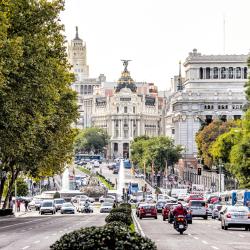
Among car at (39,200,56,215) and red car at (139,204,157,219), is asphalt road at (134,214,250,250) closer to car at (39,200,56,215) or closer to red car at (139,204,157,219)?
red car at (139,204,157,219)

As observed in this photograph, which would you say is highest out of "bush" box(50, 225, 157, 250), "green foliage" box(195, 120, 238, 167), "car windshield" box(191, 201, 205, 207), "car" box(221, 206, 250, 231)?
"green foliage" box(195, 120, 238, 167)

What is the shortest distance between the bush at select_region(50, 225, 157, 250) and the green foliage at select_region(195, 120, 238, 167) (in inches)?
5796

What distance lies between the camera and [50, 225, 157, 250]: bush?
18.9 meters

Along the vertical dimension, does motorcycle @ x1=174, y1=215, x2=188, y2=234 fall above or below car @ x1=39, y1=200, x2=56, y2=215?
below

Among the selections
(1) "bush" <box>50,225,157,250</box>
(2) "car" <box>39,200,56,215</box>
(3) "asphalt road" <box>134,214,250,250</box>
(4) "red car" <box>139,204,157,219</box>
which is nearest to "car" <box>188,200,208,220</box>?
(4) "red car" <box>139,204,157,219</box>

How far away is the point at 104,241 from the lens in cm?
1909

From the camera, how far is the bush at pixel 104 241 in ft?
62.0

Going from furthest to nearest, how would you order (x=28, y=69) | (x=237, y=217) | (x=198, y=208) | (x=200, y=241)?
Answer: 1. (x=198, y=208)
2. (x=28, y=69)
3. (x=237, y=217)
4. (x=200, y=241)

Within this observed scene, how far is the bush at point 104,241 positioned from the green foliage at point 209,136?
147207 millimetres

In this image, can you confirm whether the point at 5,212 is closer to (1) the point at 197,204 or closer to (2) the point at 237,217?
(1) the point at 197,204

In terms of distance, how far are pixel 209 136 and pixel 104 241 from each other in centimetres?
15289

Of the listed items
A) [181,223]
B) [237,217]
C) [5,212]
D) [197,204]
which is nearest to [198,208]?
[197,204]

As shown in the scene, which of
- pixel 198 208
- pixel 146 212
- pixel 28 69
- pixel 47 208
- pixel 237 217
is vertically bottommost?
pixel 237 217

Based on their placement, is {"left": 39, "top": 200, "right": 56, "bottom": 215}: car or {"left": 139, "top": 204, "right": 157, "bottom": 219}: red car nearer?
{"left": 139, "top": 204, "right": 157, "bottom": 219}: red car
